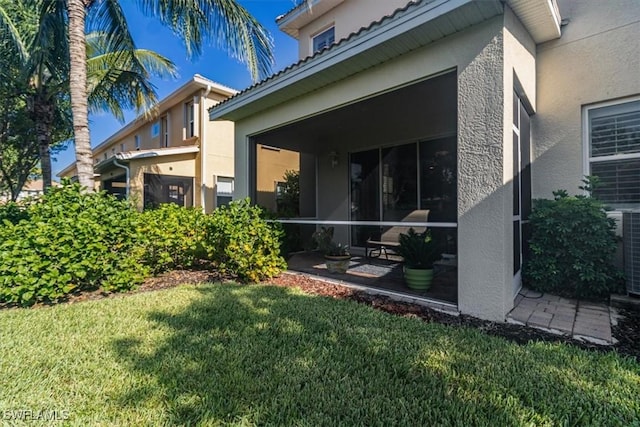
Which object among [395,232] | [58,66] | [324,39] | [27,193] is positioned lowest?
[395,232]

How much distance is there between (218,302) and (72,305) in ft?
6.57

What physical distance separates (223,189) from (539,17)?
435 inches

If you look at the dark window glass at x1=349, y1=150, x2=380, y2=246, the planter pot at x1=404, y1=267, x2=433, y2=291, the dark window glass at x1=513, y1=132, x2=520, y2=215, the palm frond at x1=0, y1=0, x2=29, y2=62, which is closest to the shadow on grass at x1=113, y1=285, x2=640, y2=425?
the planter pot at x1=404, y1=267, x2=433, y2=291

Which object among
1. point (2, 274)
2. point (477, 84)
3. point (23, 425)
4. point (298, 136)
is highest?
point (298, 136)

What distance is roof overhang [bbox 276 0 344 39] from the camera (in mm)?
8109

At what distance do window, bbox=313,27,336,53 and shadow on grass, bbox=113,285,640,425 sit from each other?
8.36 m

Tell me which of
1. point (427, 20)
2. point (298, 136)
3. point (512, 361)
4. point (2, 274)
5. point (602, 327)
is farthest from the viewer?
point (298, 136)

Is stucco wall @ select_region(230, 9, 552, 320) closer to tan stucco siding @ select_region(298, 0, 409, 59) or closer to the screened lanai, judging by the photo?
the screened lanai

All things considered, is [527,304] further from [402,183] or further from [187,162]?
[187,162]

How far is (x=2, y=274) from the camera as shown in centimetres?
377

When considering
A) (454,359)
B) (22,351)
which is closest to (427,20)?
(454,359)

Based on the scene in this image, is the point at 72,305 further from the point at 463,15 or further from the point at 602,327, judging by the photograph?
the point at 602,327

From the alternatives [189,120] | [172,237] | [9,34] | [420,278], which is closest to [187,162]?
[189,120]

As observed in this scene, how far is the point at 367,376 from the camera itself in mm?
2203
